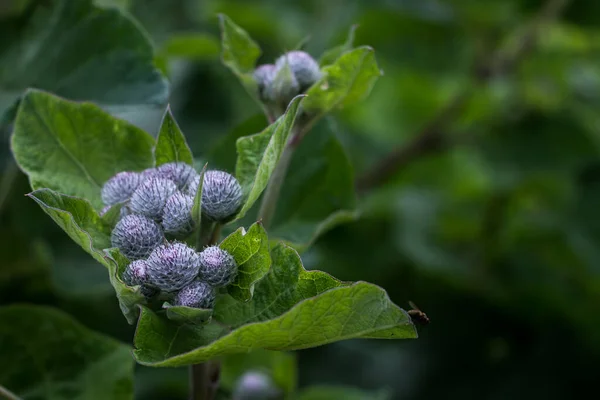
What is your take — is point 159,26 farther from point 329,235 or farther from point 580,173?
point 580,173

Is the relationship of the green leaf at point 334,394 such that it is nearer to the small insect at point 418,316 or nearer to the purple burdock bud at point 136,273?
the small insect at point 418,316

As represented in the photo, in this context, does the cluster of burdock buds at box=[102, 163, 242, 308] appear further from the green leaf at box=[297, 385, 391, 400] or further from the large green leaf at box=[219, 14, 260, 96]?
the green leaf at box=[297, 385, 391, 400]

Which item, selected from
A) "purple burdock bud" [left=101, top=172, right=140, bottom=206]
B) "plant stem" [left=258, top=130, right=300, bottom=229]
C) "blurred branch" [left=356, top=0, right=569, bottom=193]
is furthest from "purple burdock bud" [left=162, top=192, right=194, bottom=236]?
"blurred branch" [left=356, top=0, right=569, bottom=193]

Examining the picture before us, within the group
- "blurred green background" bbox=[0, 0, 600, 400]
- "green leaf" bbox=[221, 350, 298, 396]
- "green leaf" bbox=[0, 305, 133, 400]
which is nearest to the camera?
"green leaf" bbox=[0, 305, 133, 400]

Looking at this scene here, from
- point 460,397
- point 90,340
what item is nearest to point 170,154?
point 90,340

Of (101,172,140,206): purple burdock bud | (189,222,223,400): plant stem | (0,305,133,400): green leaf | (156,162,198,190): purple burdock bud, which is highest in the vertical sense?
(156,162,198,190): purple burdock bud

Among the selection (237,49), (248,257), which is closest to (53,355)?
(248,257)

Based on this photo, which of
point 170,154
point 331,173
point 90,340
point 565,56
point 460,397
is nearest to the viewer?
point 170,154
